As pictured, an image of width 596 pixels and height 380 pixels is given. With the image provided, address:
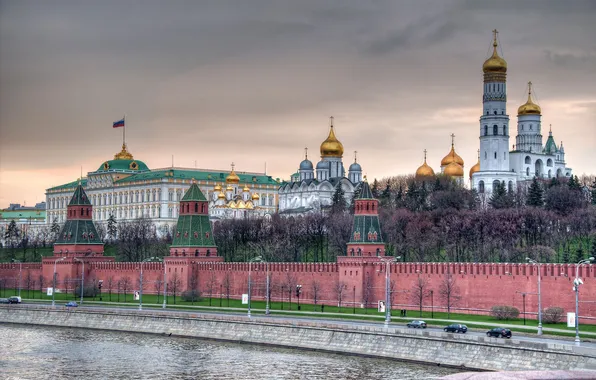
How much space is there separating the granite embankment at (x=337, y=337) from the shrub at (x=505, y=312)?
7255 millimetres

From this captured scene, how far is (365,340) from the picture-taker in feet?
163

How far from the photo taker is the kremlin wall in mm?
57281

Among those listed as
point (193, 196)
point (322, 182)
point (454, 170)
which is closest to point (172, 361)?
point (193, 196)

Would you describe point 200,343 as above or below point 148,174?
below

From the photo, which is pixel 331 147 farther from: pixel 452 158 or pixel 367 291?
pixel 367 291

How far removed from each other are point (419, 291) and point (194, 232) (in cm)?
2137

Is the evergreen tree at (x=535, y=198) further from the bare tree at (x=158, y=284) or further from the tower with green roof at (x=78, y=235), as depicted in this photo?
the tower with green roof at (x=78, y=235)

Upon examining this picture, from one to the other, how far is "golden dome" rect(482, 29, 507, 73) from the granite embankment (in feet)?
180

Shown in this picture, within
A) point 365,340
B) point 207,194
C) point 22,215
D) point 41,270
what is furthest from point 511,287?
point 22,215

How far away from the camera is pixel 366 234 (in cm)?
6825

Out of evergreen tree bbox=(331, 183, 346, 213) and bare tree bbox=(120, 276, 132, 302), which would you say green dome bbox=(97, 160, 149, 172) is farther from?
bare tree bbox=(120, 276, 132, 302)

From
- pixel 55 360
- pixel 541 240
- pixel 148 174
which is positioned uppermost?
pixel 148 174

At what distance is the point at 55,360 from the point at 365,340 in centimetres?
1342

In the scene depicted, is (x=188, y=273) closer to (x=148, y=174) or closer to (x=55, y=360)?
(x=55, y=360)
